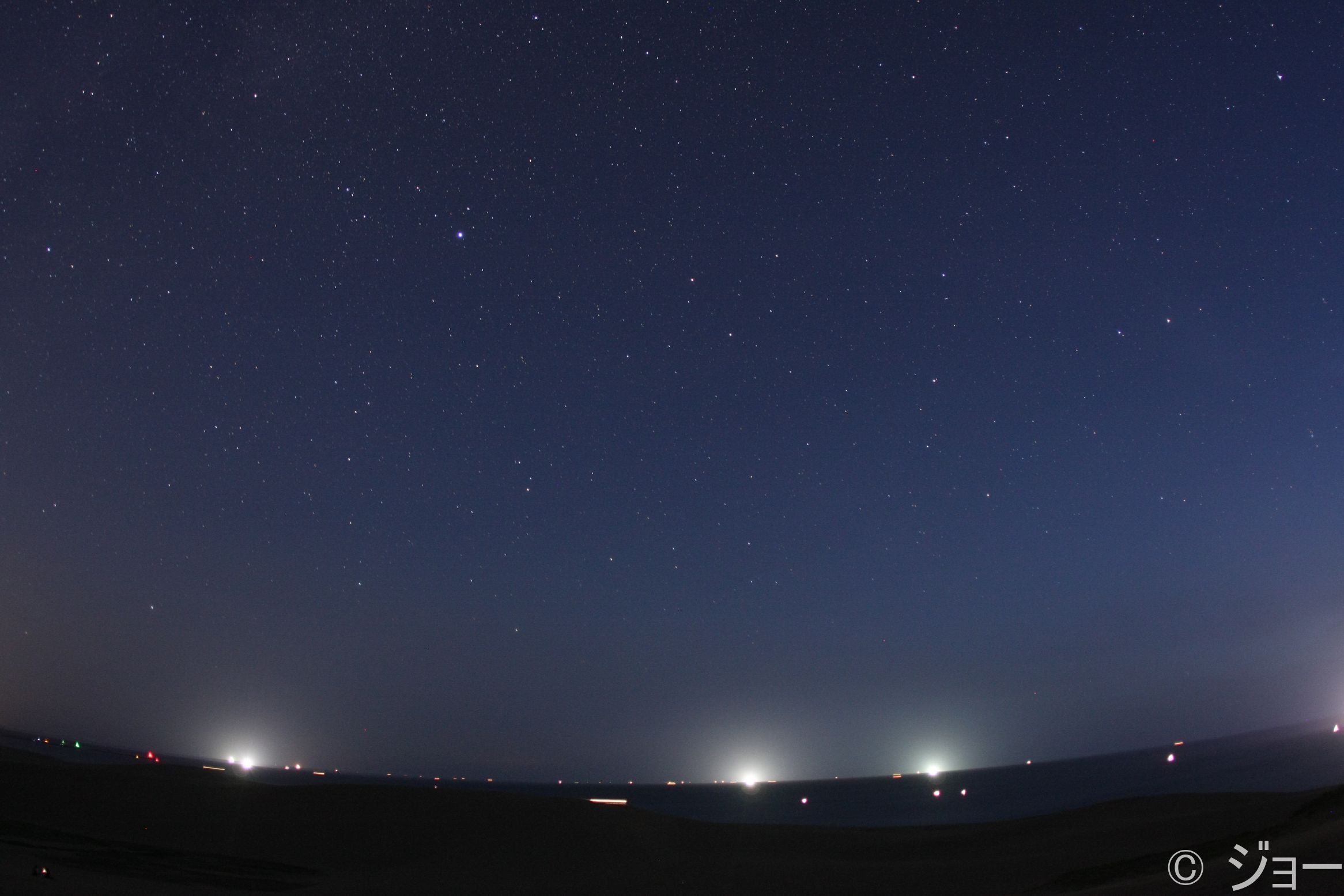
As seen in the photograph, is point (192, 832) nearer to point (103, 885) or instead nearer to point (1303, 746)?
point (103, 885)

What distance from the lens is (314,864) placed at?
51.1 feet

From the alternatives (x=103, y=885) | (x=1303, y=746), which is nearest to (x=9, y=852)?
(x=103, y=885)

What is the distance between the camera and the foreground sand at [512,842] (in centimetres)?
1289

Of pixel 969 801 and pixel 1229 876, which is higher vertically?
pixel 1229 876

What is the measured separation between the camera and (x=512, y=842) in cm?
1741

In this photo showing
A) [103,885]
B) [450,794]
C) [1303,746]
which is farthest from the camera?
[1303,746]

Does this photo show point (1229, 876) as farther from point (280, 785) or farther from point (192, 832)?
point (280, 785)

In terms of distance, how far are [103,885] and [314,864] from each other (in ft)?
16.9

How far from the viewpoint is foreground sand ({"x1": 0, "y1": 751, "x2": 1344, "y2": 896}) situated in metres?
12.9

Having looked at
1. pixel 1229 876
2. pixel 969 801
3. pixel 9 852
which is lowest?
pixel 969 801

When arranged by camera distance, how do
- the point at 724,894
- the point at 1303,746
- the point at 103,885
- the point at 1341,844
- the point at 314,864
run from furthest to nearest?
the point at 1303,746 → the point at 314,864 → the point at 724,894 → the point at 103,885 → the point at 1341,844

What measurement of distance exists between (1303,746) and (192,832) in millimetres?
138055

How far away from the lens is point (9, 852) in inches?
477

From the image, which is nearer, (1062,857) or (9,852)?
(9,852)
